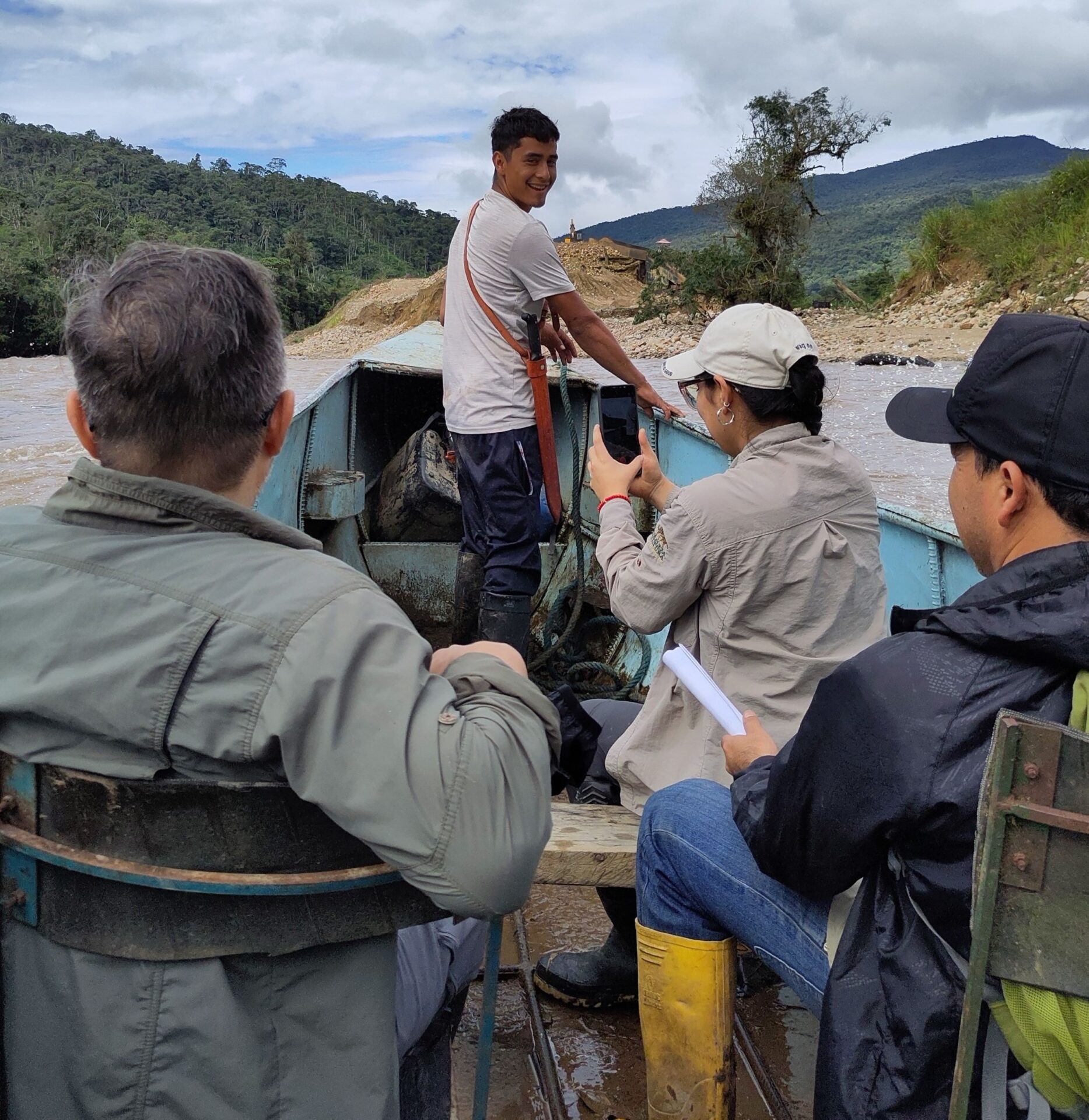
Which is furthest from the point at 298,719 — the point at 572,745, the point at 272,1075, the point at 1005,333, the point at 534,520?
the point at 534,520

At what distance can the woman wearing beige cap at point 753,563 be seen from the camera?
6.01 ft

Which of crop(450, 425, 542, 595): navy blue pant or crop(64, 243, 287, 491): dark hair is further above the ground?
crop(64, 243, 287, 491): dark hair

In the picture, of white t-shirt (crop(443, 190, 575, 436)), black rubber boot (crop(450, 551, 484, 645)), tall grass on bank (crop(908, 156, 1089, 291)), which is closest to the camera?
white t-shirt (crop(443, 190, 575, 436))

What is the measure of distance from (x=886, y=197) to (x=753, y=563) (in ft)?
232

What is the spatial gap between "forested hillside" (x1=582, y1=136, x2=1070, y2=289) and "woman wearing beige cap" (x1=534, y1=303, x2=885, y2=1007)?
2164 cm

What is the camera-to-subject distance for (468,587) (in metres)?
3.80

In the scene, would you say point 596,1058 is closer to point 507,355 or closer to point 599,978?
point 599,978

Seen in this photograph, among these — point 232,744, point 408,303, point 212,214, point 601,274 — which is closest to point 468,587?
point 232,744

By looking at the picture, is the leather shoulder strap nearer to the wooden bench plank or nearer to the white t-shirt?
the white t-shirt

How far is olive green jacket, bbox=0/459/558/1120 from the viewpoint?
92cm

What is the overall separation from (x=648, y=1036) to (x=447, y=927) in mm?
387

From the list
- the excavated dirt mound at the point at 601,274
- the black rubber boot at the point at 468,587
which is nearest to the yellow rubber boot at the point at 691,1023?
the black rubber boot at the point at 468,587

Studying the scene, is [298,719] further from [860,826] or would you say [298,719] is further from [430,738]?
[860,826]

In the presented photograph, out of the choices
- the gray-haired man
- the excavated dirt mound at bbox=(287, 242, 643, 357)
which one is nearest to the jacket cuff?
the gray-haired man
